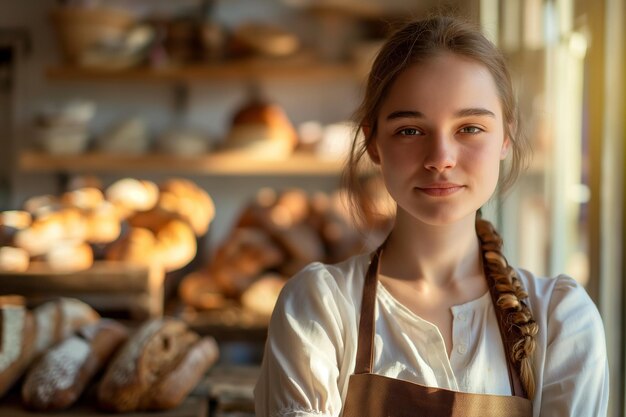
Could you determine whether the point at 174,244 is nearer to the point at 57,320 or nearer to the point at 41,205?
the point at 41,205

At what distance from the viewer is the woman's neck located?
3.31 feet

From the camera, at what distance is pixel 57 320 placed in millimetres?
1781

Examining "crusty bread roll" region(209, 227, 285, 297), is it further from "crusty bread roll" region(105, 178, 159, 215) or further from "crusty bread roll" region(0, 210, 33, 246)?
"crusty bread roll" region(0, 210, 33, 246)

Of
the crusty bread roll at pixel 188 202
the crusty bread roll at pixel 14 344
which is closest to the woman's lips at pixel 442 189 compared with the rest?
the crusty bread roll at pixel 14 344

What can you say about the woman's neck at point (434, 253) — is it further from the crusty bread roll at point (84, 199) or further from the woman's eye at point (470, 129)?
the crusty bread roll at point (84, 199)

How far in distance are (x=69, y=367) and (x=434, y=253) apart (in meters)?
0.87

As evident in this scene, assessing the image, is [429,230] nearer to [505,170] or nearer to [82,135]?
[505,170]

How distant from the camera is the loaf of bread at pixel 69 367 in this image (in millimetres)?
1502

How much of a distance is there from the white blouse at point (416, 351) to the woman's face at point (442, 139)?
5.5 inches

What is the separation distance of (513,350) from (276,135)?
2.74m

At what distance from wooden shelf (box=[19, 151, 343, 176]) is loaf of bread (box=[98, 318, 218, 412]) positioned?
200 centimetres

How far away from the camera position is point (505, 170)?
214cm

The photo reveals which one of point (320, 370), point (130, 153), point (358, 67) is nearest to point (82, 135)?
point (130, 153)

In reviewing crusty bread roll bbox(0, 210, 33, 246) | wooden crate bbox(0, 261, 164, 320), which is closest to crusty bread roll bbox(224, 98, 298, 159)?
crusty bread roll bbox(0, 210, 33, 246)
